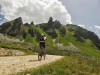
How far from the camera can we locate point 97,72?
31078mm

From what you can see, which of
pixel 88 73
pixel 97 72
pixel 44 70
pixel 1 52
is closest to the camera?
pixel 44 70

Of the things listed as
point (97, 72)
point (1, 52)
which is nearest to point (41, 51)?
point (97, 72)

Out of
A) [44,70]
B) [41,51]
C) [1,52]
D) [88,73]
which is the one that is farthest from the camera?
[1,52]

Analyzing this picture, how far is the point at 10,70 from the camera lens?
28.6 meters

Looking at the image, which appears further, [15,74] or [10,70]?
[10,70]

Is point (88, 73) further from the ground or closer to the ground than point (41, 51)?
closer to the ground

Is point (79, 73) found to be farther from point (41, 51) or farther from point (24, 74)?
point (41, 51)

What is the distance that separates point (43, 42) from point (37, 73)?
639 inches

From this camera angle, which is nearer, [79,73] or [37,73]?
[37,73]

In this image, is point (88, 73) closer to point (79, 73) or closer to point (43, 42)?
point (79, 73)

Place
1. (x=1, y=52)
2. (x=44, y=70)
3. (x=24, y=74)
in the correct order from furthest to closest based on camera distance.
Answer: (x=1, y=52) → (x=44, y=70) → (x=24, y=74)

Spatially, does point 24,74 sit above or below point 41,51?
below

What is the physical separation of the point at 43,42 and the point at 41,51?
1.39 metres

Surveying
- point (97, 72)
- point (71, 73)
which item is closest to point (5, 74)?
point (71, 73)
